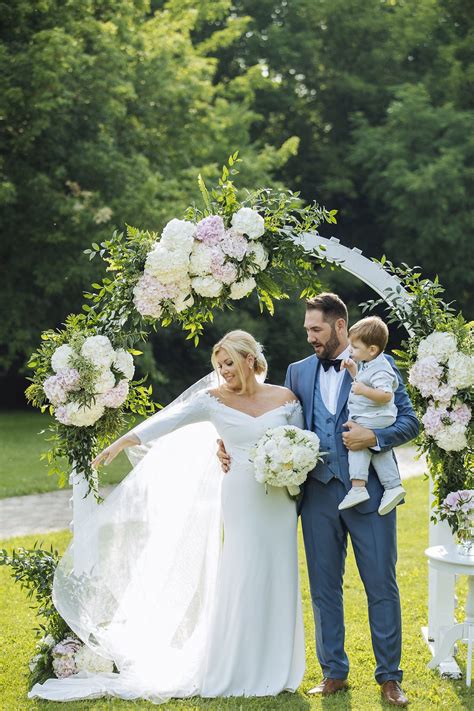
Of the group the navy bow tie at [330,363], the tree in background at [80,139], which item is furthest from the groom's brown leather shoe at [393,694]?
the tree in background at [80,139]

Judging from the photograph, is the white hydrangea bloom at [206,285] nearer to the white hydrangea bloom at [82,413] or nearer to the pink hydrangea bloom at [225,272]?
the pink hydrangea bloom at [225,272]

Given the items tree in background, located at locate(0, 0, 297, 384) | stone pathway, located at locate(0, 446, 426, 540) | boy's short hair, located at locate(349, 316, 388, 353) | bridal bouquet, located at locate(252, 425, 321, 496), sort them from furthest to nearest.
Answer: tree in background, located at locate(0, 0, 297, 384)
stone pathway, located at locate(0, 446, 426, 540)
boy's short hair, located at locate(349, 316, 388, 353)
bridal bouquet, located at locate(252, 425, 321, 496)

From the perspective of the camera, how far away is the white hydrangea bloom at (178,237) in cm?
589

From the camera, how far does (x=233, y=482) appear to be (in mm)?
5824

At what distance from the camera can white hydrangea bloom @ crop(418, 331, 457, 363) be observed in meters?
5.88

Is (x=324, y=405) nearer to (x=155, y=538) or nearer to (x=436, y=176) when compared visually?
(x=155, y=538)

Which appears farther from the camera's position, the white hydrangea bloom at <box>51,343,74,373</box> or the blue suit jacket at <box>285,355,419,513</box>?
the white hydrangea bloom at <box>51,343,74,373</box>

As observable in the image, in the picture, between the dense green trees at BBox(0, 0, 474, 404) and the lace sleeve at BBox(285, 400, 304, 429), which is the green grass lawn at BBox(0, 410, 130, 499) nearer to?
the dense green trees at BBox(0, 0, 474, 404)

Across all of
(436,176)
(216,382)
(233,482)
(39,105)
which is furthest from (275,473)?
(436,176)

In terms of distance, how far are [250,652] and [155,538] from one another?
3.07 ft

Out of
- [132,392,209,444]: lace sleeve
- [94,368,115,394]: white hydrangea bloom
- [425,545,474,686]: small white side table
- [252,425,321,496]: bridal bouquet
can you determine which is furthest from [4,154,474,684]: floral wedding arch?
[252,425,321,496]: bridal bouquet

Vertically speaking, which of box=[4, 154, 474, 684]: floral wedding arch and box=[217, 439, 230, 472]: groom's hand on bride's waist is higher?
box=[4, 154, 474, 684]: floral wedding arch

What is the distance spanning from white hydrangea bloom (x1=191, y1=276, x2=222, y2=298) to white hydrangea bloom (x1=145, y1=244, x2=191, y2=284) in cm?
10

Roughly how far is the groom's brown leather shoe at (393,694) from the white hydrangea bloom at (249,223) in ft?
9.10
